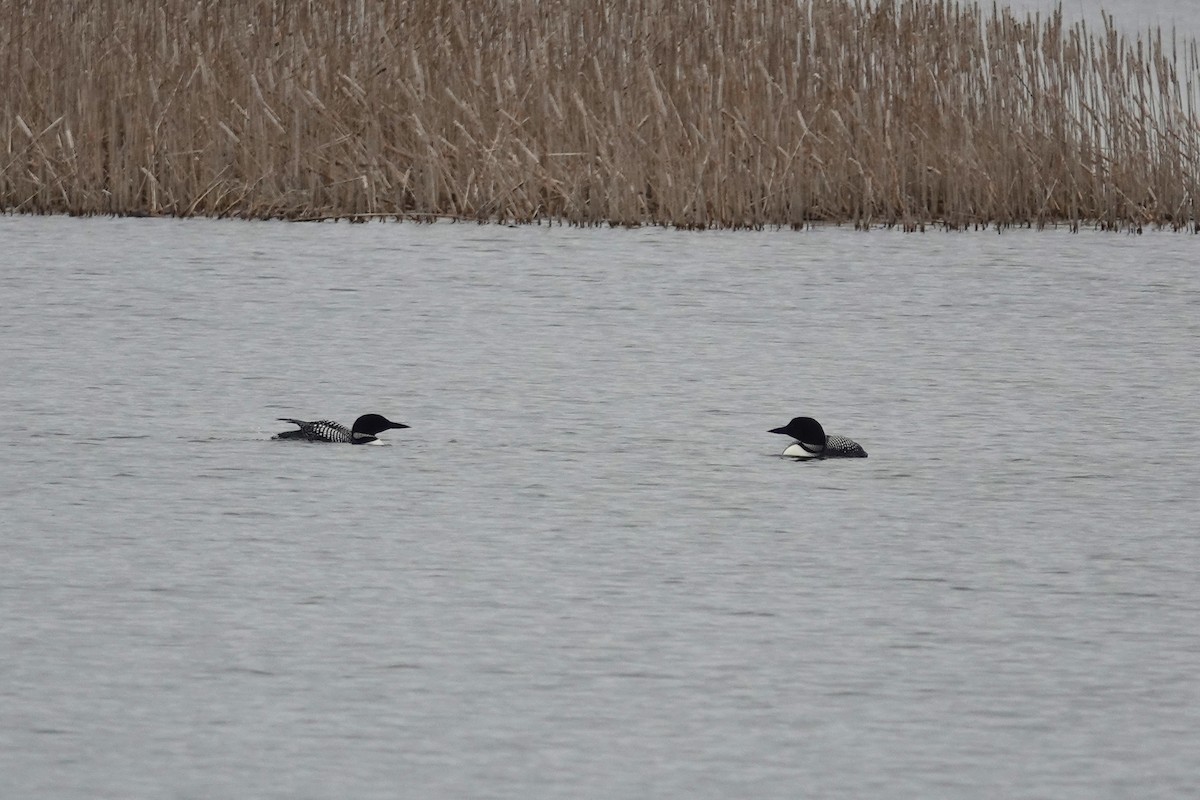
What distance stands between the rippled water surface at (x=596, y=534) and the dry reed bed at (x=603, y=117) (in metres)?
1.44

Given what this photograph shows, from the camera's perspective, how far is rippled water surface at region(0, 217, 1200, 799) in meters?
3.20

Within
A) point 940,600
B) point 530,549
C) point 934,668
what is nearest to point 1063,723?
point 934,668

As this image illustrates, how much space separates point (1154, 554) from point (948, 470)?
1002 mm

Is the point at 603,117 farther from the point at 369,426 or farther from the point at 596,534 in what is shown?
the point at 596,534

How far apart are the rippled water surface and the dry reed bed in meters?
1.44

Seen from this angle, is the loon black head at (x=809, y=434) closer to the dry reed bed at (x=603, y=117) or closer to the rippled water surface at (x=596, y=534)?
the rippled water surface at (x=596, y=534)

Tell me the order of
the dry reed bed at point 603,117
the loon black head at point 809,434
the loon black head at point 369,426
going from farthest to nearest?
1. the dry reed bed at point 603,117
2. the loon black head at point 369,426
3. the loon black head at point 809,434

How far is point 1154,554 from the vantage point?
14.9 feet

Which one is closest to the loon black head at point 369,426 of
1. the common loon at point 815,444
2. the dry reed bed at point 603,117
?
the common loon at point 815,444

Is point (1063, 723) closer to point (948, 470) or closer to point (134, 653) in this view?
point (134, 653)

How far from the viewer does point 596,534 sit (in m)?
4.70

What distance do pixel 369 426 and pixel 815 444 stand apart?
3.91 ft

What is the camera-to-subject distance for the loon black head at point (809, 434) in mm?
5555

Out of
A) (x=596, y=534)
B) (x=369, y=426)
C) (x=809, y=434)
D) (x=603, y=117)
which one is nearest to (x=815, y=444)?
(x=809, y=434)
